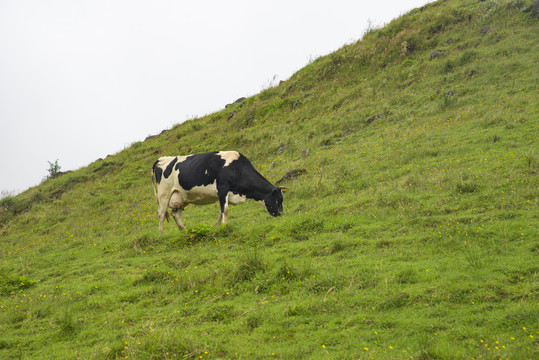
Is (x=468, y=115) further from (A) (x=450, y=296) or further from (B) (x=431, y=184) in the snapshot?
(A) (x=450, y=296)

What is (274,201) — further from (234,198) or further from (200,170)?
(200,170)

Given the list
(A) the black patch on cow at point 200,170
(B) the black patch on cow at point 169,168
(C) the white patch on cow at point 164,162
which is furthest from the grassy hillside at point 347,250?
(C) the white patch on cow at point 164,162

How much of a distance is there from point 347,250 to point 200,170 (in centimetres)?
618

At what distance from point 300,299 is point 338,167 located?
10117 mm

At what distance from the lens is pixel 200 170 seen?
13.6 meters

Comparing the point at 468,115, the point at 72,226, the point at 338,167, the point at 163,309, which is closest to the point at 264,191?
the point at 338,167

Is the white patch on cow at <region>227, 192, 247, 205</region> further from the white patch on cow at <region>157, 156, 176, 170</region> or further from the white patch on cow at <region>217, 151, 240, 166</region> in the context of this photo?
the white patch on cow at <region>157, 156, 176, 170</region>

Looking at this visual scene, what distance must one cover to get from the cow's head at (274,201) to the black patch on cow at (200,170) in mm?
1806

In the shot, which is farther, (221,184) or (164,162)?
(164,162)

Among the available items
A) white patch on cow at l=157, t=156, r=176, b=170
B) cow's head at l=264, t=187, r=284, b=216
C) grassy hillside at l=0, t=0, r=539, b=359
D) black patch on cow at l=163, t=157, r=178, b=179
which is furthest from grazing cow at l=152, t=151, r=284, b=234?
white patch on cow at l=157, t=156, r=176, b=170

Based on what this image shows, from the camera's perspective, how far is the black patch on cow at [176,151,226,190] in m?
13.4

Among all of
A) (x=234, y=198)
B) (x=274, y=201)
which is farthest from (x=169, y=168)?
(x=274, y=201)

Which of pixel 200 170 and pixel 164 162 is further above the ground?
pixel 164 162

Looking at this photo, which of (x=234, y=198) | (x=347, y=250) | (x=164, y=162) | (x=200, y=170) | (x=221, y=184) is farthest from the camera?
(x=164, y=162)
